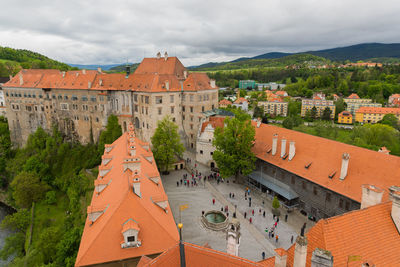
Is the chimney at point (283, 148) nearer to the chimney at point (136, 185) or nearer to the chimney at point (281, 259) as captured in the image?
the chimney at point (136, 185)

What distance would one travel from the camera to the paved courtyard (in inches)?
946

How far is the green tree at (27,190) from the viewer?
48.2 meters

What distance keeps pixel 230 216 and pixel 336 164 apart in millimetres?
12792

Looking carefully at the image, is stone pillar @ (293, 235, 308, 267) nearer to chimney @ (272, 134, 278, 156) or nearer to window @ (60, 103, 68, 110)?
chimney @ (272, 134, 278, 156)

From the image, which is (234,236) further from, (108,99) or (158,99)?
A: (108,99)

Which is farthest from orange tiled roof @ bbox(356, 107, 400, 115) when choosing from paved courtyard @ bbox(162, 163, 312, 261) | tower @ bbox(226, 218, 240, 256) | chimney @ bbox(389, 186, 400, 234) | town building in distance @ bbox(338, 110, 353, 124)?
tower @ bbox(226, 218, 240, 256)

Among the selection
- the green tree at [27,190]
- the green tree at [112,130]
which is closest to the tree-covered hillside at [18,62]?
the green tree at [27,190]

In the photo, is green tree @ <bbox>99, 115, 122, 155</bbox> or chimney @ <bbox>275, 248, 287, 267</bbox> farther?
green tree @ <bbox>99, 115, 122, 155</bbox>

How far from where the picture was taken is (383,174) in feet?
80.4

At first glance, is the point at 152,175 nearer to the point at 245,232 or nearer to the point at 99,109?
the point at 245,232

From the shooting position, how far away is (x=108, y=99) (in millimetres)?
54531

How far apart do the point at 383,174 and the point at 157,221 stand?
841 inches

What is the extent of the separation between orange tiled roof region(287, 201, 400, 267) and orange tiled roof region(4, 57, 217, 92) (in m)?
39.1

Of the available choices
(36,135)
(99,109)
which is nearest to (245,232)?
(99,109)
